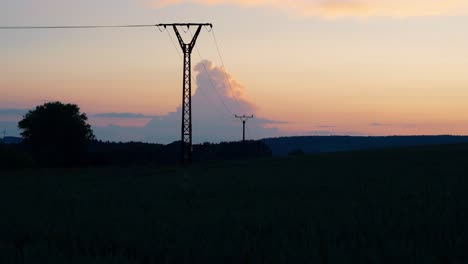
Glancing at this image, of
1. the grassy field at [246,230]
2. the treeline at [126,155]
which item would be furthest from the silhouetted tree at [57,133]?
the grassy field at [246,230]

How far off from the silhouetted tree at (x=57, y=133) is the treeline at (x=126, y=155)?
0.88ft

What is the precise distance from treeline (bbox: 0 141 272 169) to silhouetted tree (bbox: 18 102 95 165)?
0.88 ft

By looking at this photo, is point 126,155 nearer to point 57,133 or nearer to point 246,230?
point 57,133

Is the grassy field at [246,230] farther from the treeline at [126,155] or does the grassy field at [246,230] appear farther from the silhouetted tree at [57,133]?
the silhouetted tree at [57,133]

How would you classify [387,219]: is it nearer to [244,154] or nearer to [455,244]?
[455,244]

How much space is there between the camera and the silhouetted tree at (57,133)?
351 feet

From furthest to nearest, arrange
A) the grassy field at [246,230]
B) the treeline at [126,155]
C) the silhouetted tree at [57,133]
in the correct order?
1. the silhouetted tree at [57,133]
2. the treeline at [126,155]
3. the grassy field at [246,230]

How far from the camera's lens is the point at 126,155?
125062 millimetres

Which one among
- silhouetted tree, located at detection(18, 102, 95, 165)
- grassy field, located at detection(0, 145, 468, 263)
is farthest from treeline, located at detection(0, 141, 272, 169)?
grassy field, located at detection(0, 145, 468, 263)

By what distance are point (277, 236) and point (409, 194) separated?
32.9 ft

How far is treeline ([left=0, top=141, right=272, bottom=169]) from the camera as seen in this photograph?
99.5 metres

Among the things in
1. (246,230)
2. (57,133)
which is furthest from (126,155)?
(246,230)

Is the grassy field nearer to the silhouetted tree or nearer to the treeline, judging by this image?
the treeline

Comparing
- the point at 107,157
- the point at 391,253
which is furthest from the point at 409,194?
the point at 107,157
